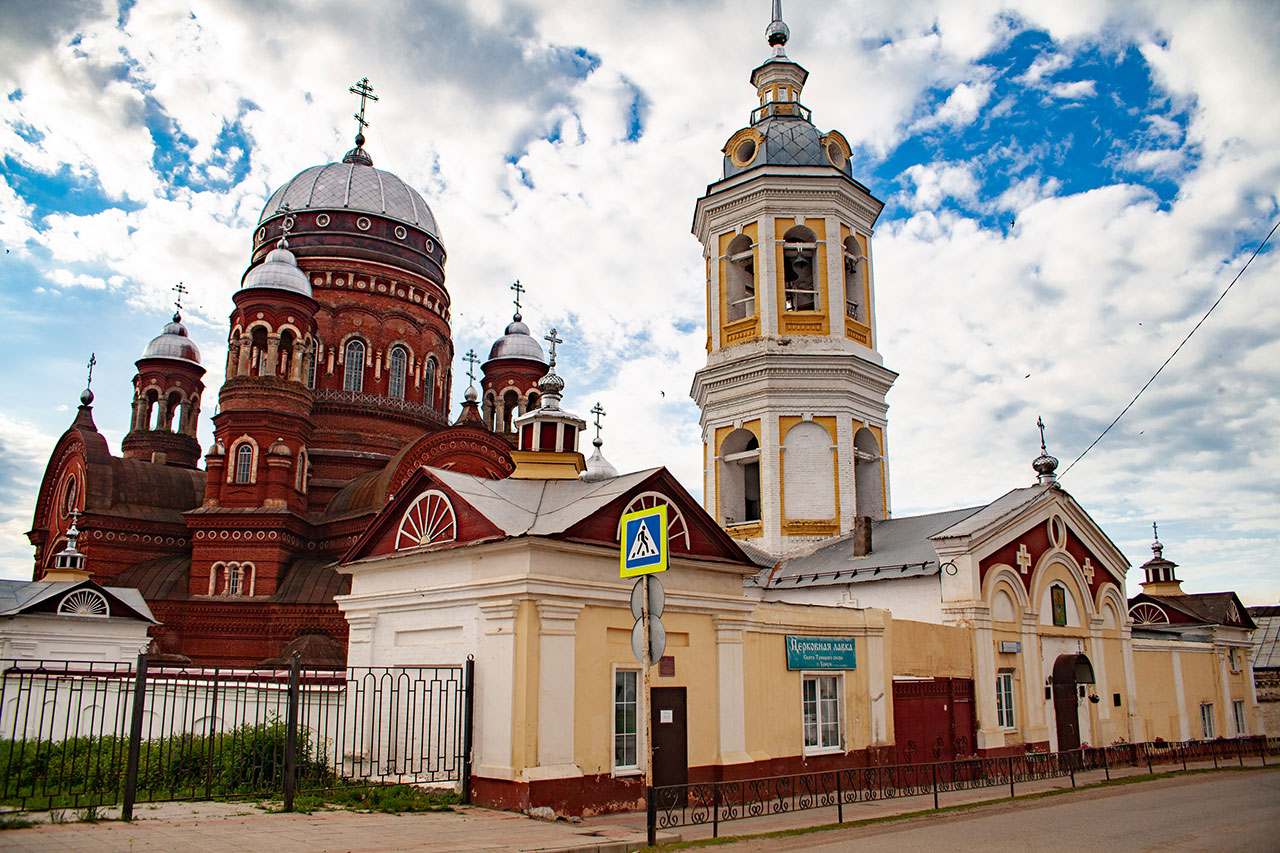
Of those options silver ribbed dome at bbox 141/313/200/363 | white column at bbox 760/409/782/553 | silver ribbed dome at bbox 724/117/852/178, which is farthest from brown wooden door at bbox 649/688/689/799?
silver ribbed dome at bbox 141/313/200/363

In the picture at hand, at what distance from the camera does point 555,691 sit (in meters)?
12.1

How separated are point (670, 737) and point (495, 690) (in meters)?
2.60

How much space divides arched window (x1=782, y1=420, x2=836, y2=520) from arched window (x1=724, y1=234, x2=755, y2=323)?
12.3ft

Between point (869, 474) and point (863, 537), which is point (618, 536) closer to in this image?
point (863, 537)

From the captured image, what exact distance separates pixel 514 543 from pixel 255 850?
4762mm

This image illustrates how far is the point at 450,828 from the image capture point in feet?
34.0

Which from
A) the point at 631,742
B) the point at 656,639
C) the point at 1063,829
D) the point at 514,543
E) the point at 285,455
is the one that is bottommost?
the point at 1063,829

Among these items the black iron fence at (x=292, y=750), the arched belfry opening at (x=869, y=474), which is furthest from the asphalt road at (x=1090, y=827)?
the arched belfry opening at (x=869, y=474)

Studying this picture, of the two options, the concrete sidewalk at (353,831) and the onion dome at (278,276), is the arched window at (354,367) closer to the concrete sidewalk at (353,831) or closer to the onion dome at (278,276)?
the onion dome at (278,276)

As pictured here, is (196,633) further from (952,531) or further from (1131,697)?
(1131,697)

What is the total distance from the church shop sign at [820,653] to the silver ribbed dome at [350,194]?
109ft

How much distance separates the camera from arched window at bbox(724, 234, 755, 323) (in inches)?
1040

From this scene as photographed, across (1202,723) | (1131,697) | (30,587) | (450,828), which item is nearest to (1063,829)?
(450,828)

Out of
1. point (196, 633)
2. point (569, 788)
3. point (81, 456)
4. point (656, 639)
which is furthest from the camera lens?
point (81, 456)
